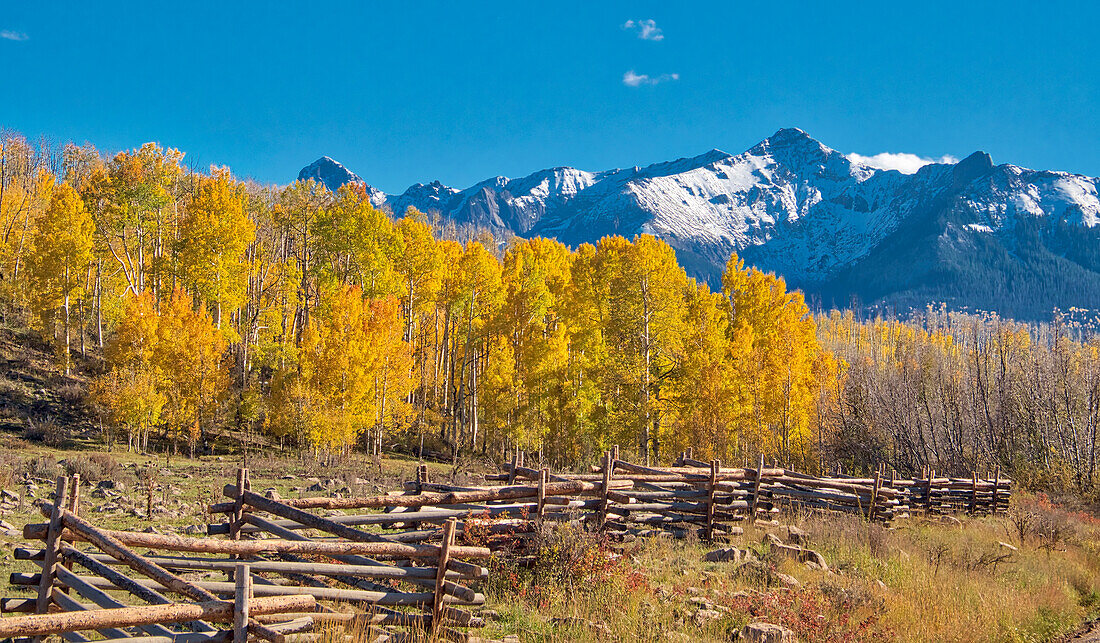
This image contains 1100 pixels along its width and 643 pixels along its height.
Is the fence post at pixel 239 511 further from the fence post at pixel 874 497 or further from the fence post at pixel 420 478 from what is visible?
the fence post at pixel 874 497

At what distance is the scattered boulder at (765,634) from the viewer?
307 inches

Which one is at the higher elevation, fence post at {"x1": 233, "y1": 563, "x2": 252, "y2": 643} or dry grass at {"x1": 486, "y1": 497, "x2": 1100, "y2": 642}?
fence post at {"x1": 233, "y1": 563, "x2": 252, "y2": 643}

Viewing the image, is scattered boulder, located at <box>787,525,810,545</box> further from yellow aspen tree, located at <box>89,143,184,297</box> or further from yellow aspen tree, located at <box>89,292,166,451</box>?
yellow aspen tree, located at <box>89,143,184,297</box>

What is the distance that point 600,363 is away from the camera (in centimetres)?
3147

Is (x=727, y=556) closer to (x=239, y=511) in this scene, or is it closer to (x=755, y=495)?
(x=755, y=495)

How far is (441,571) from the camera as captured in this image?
6895 mm

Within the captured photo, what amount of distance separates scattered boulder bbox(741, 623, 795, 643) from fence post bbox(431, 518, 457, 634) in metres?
3.42

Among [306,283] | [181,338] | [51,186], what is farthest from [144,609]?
[51,186]

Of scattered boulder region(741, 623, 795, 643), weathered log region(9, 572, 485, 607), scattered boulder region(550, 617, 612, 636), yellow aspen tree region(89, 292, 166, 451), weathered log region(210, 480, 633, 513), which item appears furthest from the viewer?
yellow aspen tree region(89, 292, 166, 451)

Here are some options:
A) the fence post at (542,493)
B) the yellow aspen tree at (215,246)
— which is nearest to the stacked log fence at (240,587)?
the fence post at (542,493)

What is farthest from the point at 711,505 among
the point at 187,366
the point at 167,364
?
the point at 167,364

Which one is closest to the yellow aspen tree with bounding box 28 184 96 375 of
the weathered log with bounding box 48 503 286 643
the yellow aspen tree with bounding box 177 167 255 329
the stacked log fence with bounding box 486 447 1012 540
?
the yellow aspen tree with bounding box 177 167 255 329

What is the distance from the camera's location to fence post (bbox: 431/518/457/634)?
6863 millimetres

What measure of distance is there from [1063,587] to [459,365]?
3337cm
